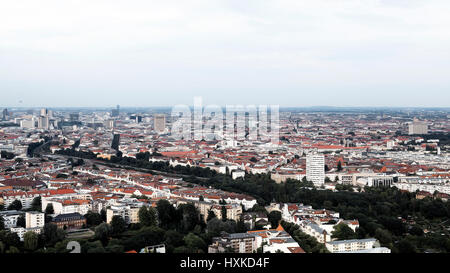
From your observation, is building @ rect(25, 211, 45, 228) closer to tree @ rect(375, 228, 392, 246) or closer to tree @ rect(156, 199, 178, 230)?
tree @ rect(156, 199, 178, 230)

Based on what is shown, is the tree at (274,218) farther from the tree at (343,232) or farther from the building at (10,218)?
the building at (10,218)

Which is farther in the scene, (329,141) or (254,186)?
(329,141)

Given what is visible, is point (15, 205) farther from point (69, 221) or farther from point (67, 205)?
point (69, 221)

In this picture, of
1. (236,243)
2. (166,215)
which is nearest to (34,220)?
(166,215)
